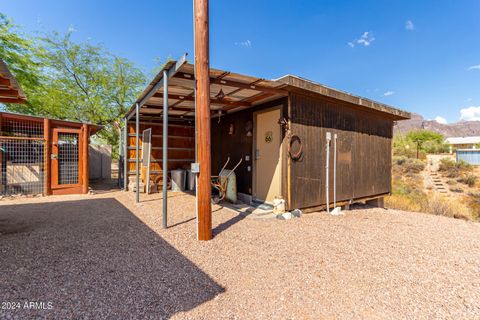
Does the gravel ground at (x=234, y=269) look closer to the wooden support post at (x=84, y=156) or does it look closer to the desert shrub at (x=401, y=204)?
the wooden support post at (x=84, y=156)

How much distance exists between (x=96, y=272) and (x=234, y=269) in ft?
4.68

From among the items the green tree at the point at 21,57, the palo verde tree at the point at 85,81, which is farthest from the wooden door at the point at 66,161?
the green tree at the point at 21,57

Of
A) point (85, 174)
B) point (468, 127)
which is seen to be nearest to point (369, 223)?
point (85, 174)

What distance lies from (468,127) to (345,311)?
9823 cm

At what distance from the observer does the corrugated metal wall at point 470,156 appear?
17.7m

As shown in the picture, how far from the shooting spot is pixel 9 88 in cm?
341

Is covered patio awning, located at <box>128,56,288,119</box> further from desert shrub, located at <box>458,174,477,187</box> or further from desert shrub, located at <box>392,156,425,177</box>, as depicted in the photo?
desert shrub, located at <box>392,156,425,177</box>

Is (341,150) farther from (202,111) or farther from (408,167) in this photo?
(408,167)

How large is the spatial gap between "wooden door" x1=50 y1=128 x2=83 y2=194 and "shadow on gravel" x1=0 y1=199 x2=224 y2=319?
9.48 ft

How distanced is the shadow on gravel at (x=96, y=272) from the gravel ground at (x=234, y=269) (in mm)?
11

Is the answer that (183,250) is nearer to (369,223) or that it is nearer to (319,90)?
(369,223)

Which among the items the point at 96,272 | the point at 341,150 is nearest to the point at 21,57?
the point at 96,272

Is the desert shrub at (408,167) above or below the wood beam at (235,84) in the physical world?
below

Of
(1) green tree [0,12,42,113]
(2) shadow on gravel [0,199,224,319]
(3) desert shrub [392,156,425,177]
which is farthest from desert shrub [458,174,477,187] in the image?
Answer: (1) green tree [0,12,42,113]
